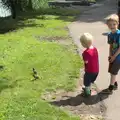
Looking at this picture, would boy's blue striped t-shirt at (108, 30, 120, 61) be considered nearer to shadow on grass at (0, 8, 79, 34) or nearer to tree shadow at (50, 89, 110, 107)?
tree shadow at (50, 89, 110, 107)

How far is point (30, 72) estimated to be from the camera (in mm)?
8008

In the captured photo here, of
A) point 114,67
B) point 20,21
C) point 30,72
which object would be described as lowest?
point 20,21

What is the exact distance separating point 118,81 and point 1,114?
2.58 metres

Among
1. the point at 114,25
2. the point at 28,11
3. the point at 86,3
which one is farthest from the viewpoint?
the point at 86,3

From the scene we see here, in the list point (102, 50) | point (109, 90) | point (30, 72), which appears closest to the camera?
point (109, 90)

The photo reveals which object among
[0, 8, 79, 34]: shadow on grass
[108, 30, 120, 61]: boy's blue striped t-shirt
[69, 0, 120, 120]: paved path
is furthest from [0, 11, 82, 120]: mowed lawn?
[0, 8, 79, 34]: shadow on grass

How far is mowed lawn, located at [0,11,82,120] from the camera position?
579cm

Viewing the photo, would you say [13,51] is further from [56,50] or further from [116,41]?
[116,41]

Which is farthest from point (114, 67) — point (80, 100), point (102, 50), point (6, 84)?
point (102, 50)

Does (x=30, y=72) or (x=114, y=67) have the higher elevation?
(x=114, y=67)

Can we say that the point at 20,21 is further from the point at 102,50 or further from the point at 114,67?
the point at 114,67

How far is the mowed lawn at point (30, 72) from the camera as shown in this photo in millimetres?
5785

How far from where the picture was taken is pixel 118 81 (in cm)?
736

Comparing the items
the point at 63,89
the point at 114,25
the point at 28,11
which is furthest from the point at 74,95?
the point at 28,11
